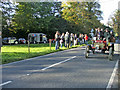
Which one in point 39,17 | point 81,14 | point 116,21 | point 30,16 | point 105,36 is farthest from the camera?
point 116,21

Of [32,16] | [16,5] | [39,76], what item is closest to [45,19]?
[32,16]

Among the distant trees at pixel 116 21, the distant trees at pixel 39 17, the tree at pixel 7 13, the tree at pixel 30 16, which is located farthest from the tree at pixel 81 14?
the distant trees at pixel 116 21

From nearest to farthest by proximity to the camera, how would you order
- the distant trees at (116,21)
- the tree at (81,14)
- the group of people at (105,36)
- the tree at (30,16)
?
1. the group of people at (105,36)
2. the tree at (30,16)
3. the tree at (81,14)
4. the distant trees at (116,21)

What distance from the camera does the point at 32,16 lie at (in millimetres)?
46594

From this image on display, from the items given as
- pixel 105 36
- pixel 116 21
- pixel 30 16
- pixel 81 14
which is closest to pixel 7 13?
pixel 30 16

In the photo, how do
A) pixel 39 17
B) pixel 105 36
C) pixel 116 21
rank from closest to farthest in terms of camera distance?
1. pixel 105 36
2. pixel 39 17
3. pixel 116 21

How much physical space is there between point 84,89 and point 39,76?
245cm

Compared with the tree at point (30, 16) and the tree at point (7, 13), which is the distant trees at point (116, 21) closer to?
the tree at point (30, 16)

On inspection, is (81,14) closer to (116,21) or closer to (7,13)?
(7,13)

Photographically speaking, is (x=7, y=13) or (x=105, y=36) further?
(x=7, y=13)

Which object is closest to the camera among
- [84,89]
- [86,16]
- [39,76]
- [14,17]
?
[84,89]

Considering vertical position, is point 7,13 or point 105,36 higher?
point 7,13

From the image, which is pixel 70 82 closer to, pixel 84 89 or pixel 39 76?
pixel 84 89

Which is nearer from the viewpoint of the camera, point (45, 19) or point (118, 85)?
point (118, 85)
